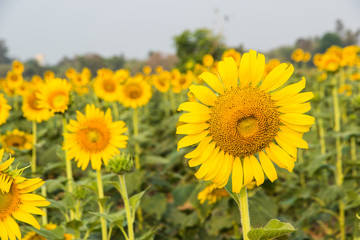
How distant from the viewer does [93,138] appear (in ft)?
6.98

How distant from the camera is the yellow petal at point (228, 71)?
3.83 ft

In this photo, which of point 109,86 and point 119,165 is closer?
point 119,165

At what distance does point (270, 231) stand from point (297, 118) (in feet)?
1.09

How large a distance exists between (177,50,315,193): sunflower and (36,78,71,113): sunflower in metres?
1.38

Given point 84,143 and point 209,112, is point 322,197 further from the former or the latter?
point 209,112

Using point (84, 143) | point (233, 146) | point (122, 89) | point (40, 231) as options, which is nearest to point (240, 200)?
point (233, 146)

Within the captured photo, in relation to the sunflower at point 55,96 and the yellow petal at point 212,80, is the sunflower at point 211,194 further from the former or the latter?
the yellow petal at point 212,80

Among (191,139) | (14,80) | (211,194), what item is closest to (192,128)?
(191,139)

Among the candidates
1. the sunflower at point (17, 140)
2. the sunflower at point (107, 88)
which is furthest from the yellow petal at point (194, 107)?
the sunflower at point (107, 88)

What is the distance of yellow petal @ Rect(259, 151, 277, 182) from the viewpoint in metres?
1.20

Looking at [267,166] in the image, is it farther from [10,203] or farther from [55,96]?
[55,96]

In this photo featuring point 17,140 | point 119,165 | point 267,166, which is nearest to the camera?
point 267,166

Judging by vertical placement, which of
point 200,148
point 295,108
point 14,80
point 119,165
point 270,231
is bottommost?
point 270,231

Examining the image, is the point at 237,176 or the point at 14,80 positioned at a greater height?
the point at 14,80
